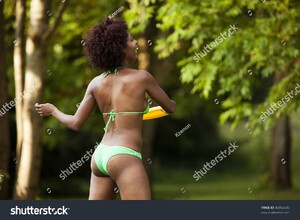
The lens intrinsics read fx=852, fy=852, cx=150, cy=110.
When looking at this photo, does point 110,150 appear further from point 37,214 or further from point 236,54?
point 236,54

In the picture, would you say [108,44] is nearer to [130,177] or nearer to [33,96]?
[130,177]

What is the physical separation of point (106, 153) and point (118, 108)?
0.33 metres

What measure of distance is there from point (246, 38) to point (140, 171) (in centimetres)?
673

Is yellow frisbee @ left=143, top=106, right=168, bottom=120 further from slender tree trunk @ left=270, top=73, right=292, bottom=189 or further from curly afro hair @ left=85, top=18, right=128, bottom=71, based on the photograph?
slender tree trunk @ left=270, top=73, right=292, bottom=189

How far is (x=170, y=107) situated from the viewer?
6.10 m

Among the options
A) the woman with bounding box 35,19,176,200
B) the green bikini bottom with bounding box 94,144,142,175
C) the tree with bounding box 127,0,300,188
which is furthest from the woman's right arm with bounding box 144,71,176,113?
the tree with bounding box 127,0,300,188

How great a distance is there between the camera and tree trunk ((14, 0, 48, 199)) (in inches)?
512

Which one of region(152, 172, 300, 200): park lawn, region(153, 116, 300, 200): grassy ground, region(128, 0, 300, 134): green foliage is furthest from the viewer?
region(153, 116, 300, 200): grassy ground

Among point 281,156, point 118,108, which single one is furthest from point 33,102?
point 281,156

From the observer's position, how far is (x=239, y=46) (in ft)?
41.8

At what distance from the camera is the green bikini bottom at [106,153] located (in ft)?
19.4

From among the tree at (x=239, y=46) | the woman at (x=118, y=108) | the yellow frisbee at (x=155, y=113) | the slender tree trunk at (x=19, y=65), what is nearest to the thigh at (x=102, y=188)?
the woman at (x=118, y=108)

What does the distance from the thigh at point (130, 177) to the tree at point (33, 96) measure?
23.7 ft

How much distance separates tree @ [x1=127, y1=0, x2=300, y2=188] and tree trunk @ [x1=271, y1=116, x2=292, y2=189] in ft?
37.8
